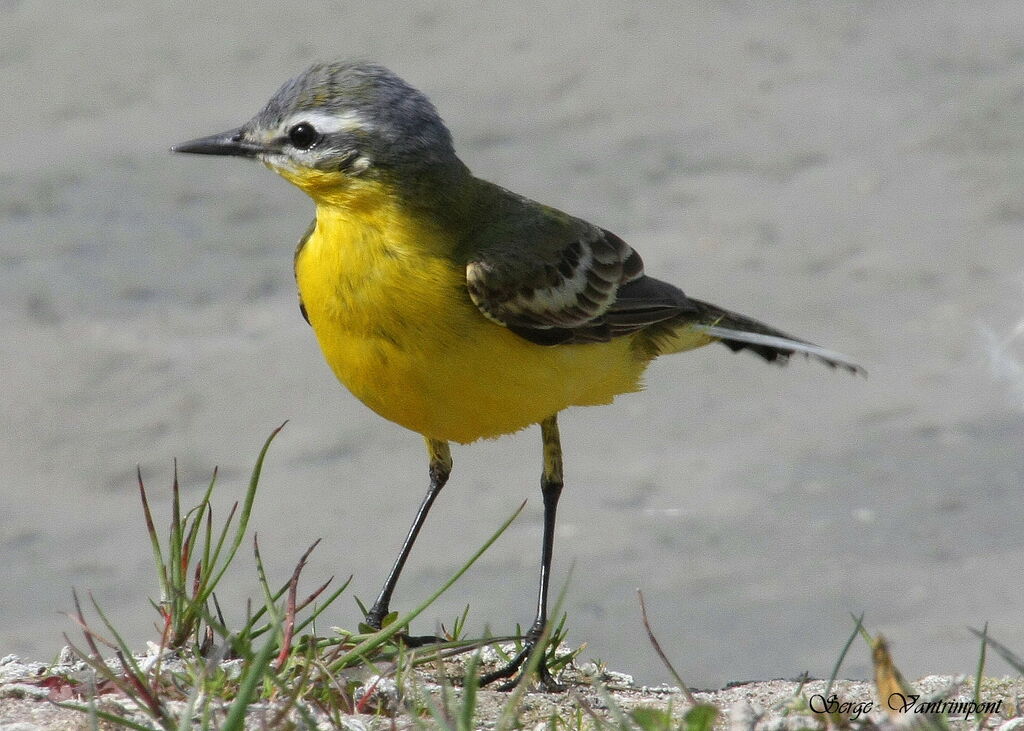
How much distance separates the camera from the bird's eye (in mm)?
5543

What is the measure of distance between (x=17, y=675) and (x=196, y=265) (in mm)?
7274

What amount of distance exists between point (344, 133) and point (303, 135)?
16cm

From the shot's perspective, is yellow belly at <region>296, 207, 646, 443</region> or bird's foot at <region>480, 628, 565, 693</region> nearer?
bird's foot at <region>480, 628, 565, 693</region>

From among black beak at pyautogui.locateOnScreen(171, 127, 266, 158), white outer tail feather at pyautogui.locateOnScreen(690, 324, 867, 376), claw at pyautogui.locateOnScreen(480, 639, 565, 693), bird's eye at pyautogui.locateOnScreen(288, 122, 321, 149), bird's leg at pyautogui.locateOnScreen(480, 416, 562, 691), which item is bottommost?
claw at pyautogui.locateOnScreen(480, 639, 565, 693)

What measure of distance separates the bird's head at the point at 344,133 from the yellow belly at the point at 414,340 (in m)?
0.19

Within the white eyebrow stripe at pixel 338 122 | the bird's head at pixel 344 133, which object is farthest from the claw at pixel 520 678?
the white eyebrow stripe at pixel 338 122

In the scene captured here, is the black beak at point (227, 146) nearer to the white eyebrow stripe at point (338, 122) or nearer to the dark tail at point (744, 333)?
the white eyebrow stripe at point (338, 122)

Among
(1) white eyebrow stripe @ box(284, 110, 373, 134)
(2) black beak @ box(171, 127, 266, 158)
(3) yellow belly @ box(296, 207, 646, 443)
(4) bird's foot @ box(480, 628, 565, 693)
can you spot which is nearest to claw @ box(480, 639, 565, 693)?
(4) bird's foot @ box(480, 628, 565, 693)

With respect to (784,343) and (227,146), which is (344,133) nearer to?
(227,146)

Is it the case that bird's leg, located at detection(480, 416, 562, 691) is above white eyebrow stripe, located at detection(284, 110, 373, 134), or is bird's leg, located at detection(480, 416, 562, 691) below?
below

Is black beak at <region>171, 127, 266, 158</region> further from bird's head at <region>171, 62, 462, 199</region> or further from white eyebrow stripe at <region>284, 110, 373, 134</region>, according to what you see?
white eyebrow stripe at <region>284, 110, 373, 134</region>

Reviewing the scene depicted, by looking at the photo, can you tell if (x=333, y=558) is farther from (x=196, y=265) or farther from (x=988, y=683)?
(x=988, y=683)

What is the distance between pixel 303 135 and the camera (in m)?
5.57

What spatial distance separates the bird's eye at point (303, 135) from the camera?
5543mm
